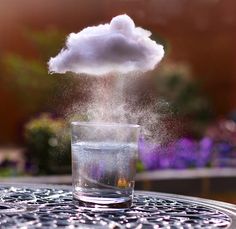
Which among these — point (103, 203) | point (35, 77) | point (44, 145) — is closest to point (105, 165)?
point (103, 203)

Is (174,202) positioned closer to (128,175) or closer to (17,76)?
(128,175)

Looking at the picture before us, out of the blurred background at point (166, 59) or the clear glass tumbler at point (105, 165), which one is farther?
the blurred background at point (166, 59)

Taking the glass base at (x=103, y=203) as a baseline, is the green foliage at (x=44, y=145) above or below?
above

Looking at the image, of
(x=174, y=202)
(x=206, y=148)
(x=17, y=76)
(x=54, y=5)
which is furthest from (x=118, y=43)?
(x=54, y=5)

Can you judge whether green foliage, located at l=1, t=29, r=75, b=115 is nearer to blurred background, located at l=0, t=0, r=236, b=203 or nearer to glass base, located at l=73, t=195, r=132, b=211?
blurred background, located at l=0, t=0, r=236, b=203

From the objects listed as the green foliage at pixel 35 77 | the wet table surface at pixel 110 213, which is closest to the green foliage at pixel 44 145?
the wet table surface at pixel 110 213

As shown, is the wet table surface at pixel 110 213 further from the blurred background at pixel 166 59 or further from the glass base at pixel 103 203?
the blurred background at pixel 166 59

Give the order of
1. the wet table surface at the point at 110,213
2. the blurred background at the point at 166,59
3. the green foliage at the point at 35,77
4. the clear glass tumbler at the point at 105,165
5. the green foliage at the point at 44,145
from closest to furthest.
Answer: the wet table surface at the point at 110,213
the clear glass tumbler at the point at 105,165
the green foliage at the point at 44,145
the blurred background at the point at 166,59
the green foliage at the point at 35,77

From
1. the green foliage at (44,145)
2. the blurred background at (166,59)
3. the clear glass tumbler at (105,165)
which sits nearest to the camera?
the clear glass tumbler at (105,165)
